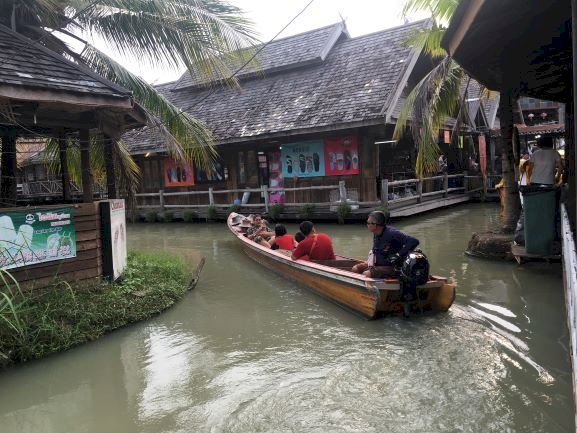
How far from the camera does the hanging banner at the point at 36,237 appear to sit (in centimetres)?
567

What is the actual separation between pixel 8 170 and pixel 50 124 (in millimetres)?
1118

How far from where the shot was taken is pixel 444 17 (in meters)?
7.20

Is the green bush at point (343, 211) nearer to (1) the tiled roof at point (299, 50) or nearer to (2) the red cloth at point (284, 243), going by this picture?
(2) the red cloth at point (284, 243)

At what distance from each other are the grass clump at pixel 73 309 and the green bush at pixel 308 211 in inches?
321

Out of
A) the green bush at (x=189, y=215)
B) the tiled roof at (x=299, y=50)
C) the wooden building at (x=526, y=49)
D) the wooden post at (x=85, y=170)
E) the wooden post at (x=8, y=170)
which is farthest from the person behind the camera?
the green bush at (x=189, y=215)

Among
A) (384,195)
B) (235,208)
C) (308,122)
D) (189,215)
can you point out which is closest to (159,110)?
(308,122)

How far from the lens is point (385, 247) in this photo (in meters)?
6.19

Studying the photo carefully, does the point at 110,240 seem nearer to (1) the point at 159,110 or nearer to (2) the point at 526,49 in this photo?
(1) the point at 159,110

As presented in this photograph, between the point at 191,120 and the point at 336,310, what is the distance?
199 inches

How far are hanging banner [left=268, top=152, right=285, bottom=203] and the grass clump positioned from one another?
9.58 m


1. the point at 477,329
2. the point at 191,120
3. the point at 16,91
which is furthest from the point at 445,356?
the point at 191,120

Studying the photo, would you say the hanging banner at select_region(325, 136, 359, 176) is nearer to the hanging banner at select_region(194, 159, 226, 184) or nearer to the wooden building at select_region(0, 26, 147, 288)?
the hanging banner at select_region(194, 159, 226, 184)

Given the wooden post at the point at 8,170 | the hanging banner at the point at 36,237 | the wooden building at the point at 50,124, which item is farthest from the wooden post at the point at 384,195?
the wooden post at the point at 8,170

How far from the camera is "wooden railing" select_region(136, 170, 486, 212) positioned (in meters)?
15.2
